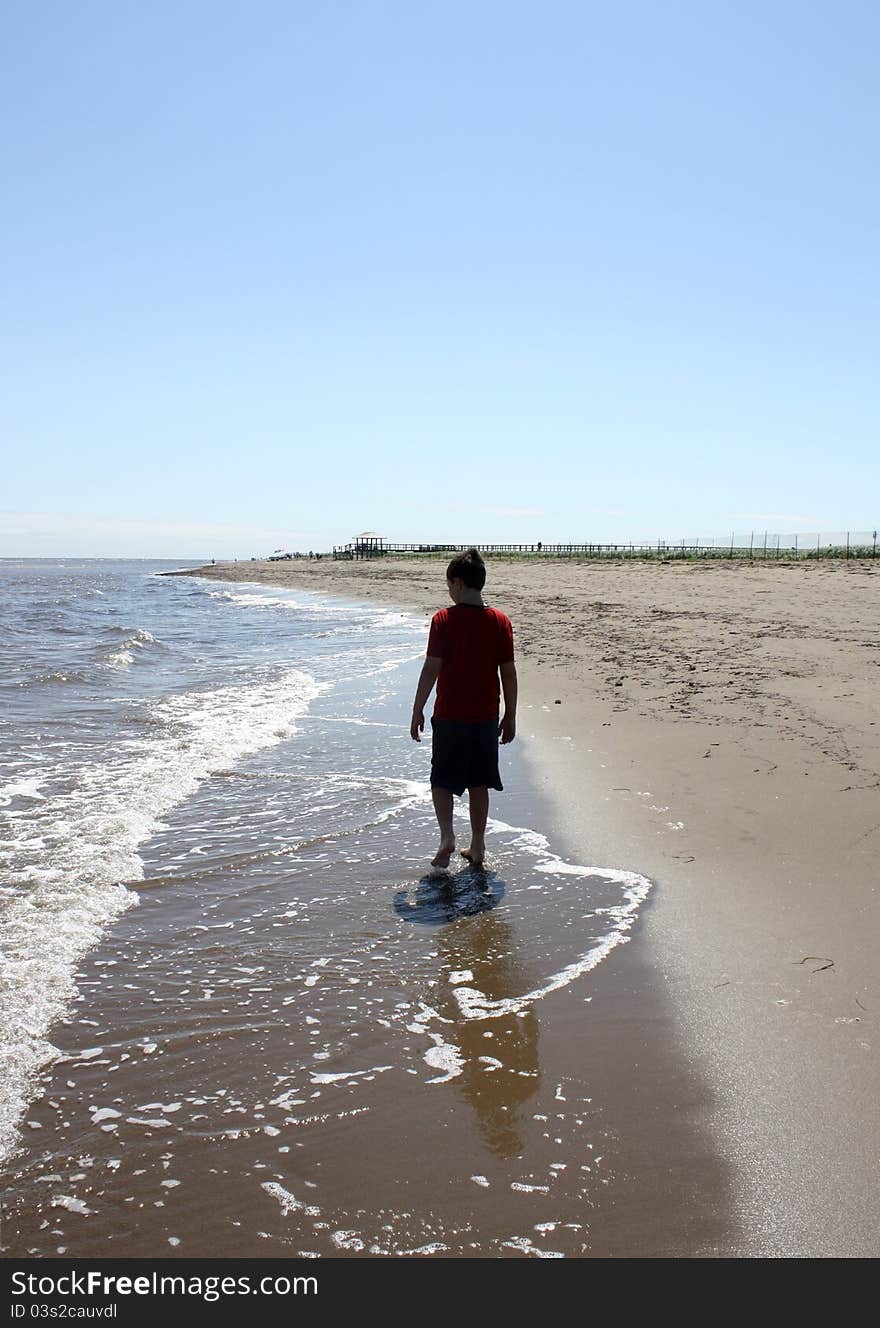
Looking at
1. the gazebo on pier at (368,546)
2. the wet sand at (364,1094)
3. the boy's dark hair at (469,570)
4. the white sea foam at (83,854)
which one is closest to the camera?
the wet sand at (364,1094)

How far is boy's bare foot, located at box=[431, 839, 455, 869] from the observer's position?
204 inches

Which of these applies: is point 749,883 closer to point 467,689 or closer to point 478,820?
point 478,820

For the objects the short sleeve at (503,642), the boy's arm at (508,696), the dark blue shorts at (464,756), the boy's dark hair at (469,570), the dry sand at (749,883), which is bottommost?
the dry sand at (749,883)

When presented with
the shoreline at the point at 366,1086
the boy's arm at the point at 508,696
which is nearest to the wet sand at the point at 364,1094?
the shoreline at the point at 366,1086

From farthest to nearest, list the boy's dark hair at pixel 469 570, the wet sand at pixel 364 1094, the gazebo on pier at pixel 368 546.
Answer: the gazebo on pier at pixel 368 546 < the boy's dark hair at pixel 469 570 < the wet sand at pixel 364 1094

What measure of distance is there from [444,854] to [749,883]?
1.67m

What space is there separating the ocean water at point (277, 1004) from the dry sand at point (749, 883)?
0.35 m

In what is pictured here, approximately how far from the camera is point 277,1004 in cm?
357

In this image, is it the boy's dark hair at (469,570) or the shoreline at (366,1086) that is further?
the boy's dark hair at (469,570)

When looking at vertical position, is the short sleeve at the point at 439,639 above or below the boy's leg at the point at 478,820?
above

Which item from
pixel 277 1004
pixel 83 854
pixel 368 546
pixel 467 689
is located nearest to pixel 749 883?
pixel 467 689

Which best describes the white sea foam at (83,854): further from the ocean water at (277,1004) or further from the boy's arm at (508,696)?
the boy's arm at (508,696)

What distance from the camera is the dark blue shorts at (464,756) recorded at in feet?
17.8
